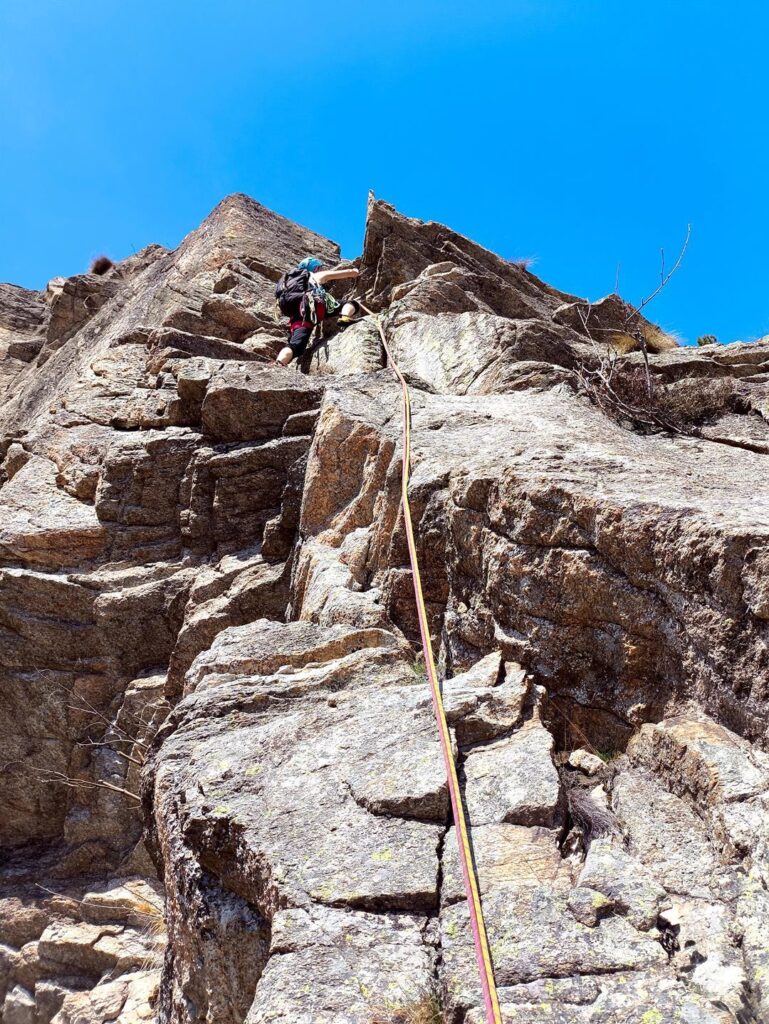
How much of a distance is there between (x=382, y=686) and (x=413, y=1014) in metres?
2.49

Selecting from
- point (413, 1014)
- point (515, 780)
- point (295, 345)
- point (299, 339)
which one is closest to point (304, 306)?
point (299, 339)

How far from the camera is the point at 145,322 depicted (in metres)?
15.0

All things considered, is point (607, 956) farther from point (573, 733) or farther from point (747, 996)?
point (573, 733)

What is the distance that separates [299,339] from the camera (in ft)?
42.1

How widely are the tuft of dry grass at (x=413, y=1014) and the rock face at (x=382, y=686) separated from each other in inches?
0.5

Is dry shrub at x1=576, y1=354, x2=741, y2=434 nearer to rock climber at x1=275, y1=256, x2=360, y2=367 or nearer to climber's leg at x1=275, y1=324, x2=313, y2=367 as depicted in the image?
climber's leg at x1=275, y1=324, x2=313, y2=367

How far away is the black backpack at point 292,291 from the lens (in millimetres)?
13453

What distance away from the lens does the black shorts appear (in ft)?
42.0

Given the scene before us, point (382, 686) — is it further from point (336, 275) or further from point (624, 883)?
point (336, 275)

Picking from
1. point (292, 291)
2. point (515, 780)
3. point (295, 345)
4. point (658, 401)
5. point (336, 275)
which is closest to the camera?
point (515, 780)

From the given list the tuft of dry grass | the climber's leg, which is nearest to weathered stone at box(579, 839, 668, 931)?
the tuft of dry grass

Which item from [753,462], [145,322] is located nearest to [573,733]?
[753,462]

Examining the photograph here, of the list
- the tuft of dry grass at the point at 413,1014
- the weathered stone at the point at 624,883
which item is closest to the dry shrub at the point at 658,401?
the weathered stone at the point at 624,883

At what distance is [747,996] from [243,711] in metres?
3.40
